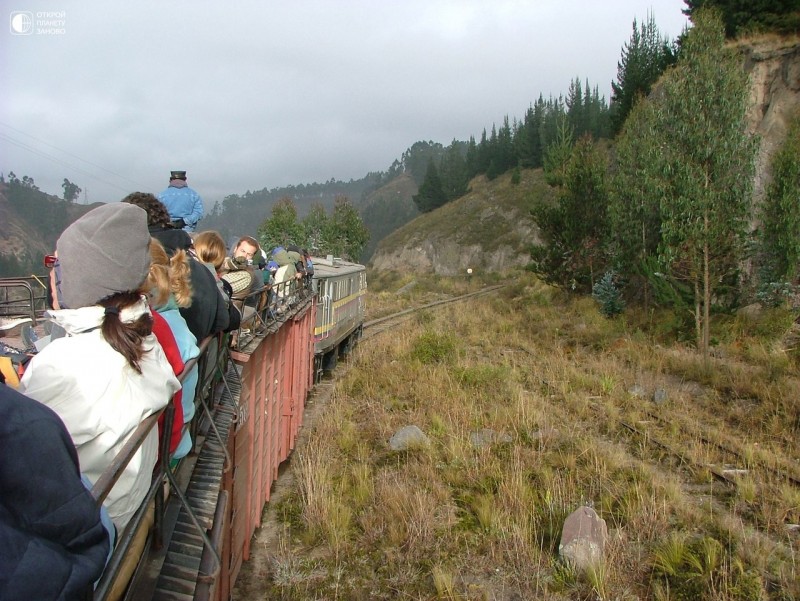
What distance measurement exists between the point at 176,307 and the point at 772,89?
26.5 m

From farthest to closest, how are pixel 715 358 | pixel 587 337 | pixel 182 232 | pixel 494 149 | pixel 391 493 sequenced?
pixel 494 149 < pixel 587 337 < pixel 715 358 < pixel 391 493 < pixel 182 232

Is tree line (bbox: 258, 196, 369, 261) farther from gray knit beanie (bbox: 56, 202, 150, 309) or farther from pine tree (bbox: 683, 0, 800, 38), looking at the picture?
gray knit beanie (bbox: 56, 202, 150, 309)

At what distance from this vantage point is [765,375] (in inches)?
444

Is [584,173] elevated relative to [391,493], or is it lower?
elevated

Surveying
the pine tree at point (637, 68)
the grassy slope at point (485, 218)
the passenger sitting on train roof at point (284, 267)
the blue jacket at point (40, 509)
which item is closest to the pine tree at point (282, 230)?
the grassy slope at point (485, 218)

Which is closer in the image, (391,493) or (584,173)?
(391,493)

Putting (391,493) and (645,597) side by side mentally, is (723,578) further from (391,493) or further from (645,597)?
(391,493)

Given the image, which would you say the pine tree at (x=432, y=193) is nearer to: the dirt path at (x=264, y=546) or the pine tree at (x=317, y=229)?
the pine tree at (x=317, y=229)

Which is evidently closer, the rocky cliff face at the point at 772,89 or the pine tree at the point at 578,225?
the rocky cliff face at the point at 772,89

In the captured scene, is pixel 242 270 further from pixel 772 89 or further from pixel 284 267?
pixel 772 89

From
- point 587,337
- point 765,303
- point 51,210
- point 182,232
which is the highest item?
point 51,210

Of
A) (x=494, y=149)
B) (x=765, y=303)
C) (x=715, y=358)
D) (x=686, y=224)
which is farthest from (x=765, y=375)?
(x=494, y=149)

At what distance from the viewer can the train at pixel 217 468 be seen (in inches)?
72.0

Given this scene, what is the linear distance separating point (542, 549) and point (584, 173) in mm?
19781
